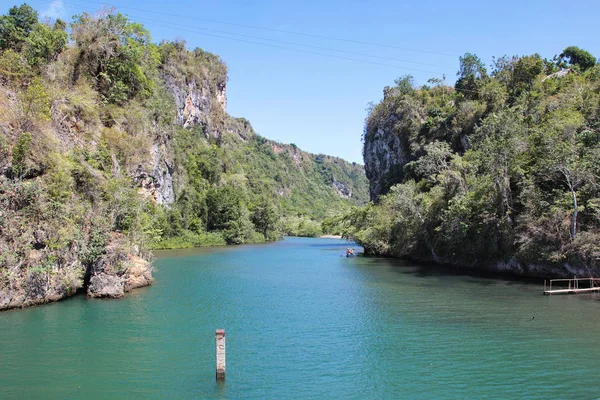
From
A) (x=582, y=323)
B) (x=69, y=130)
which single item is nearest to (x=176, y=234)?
(x=69, y=130)

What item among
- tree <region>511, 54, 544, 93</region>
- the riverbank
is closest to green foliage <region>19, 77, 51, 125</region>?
the riverbank

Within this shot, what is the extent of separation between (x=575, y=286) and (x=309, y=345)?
2412 cm

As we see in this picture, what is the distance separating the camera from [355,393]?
49.8 feet

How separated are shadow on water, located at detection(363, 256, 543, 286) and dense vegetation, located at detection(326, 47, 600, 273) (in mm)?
1489

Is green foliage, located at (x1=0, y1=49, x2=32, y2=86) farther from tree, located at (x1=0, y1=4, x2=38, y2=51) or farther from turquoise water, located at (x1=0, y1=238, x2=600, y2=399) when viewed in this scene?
turquoise water, located at (x1=0, y1=238, x2=600, y2=399)

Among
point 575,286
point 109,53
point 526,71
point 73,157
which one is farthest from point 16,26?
point 526,71

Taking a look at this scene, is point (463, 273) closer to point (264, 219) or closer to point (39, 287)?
point (39, 287)

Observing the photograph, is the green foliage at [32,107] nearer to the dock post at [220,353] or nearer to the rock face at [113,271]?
the rock face at [113,271]

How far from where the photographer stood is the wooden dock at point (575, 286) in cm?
3244

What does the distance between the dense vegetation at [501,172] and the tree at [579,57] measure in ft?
0.54

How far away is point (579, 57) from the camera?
245ft

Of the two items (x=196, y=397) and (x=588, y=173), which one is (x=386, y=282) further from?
(x=196, y=397)

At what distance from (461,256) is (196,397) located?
1739 inches

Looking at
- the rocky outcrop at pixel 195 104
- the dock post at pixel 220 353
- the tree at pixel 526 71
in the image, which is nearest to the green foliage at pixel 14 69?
the dock post at pixel 220 353
